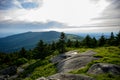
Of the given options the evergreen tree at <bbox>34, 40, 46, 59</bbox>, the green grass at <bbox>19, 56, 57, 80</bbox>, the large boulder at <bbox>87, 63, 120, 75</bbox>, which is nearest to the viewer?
the large boulder at <bbox>87, 63, 120, 75</bbox>

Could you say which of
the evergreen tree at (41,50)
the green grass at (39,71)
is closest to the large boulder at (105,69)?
the green grass at (39,71)

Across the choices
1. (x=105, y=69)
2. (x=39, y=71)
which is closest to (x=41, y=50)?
(x=39, y=71)

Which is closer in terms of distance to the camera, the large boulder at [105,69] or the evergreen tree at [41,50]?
the large boulder at [105,69]

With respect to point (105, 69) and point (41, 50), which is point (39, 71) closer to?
point (41, 50)

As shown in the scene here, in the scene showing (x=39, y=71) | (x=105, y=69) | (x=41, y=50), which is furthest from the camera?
(x=41, y=50)

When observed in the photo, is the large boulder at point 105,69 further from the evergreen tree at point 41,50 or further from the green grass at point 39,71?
the evergreen tree at point 41,50

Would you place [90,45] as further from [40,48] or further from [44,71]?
[44,71]

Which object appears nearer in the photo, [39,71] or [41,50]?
[39,71]

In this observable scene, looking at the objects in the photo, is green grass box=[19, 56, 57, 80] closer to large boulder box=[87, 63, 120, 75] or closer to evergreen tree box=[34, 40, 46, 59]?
evergreen tree box=[34, 40, 46, 59]

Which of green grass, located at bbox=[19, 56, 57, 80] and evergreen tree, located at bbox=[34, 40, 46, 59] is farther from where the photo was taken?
evergreen tree, located at bbox=[34, 40, 46, 59]

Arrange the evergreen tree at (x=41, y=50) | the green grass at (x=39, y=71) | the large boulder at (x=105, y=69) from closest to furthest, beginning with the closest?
the large boulder at (x=105, y=69) → the green grass at (x=39, y=71) → the evergreen tree at (x=41, y=50)

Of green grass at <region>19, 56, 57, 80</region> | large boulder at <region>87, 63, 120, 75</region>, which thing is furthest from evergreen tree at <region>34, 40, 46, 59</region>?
large boulder at <region>87, 63, 120, 75</region>

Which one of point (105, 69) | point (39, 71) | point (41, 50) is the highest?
point (105, 69)

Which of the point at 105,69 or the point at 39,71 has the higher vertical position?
the point at 105,69
